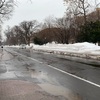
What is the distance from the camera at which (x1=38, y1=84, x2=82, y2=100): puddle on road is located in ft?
26.3

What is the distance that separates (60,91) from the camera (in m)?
9.04

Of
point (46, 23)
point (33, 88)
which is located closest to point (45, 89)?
point (33, 88)

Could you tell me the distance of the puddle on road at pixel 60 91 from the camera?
802cm

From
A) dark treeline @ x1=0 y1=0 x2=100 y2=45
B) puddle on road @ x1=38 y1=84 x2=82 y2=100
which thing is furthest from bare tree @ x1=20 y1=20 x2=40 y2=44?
puddle on road @ x1=38 y1=84 x2=82 y2=100

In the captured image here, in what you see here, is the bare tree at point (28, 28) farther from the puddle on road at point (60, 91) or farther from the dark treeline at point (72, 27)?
the puddle on road at point (60, 91)

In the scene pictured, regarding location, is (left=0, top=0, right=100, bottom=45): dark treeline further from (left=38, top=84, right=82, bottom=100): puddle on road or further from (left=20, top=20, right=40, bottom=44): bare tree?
(left=38, top=84, right=82, bottom=100): puddle on road

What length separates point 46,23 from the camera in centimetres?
10544

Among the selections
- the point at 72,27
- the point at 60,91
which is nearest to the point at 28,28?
the point at 72,27

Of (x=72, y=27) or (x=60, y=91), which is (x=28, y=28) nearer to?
(x=72, y=27)

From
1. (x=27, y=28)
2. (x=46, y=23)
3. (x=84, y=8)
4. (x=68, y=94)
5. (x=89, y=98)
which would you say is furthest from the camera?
(x=27, y=28)

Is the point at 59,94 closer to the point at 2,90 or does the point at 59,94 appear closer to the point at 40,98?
the point at 40,98

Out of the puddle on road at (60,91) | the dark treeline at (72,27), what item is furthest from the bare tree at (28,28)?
the puddle on road at (60,91)

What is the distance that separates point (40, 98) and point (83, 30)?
39.7m

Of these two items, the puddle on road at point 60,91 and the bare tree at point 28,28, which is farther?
the bare tree at point 28,28
